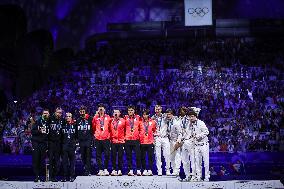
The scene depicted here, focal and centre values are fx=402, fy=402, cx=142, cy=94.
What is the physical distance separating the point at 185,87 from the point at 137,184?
12.3 meters

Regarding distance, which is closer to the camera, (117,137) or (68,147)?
(68,147)

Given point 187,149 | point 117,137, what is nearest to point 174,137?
point 187,149

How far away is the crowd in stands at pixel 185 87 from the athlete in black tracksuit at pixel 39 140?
17.8 feet

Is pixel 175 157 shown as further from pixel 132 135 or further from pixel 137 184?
pixel 137 184

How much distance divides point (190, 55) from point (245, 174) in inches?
478

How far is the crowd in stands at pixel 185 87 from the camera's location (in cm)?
1527

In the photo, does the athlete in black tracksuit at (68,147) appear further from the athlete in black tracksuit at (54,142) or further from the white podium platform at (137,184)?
the white podium platform at (137,184)

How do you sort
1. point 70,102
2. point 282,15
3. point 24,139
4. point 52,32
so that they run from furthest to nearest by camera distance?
1. point 282,15
2. point 52,32
3. point 70,102
4. point 24,139

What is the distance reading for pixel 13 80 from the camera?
Answer: 802 inches


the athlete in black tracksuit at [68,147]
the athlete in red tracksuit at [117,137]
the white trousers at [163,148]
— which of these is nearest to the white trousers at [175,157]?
the white trousers at [163,148]

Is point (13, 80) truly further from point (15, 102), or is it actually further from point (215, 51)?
point (215, 51)

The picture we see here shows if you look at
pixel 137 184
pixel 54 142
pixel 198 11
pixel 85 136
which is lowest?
pixel 137 184

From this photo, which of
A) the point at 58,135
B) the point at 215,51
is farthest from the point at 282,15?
the point at 58,135

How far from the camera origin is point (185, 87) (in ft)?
65.5
